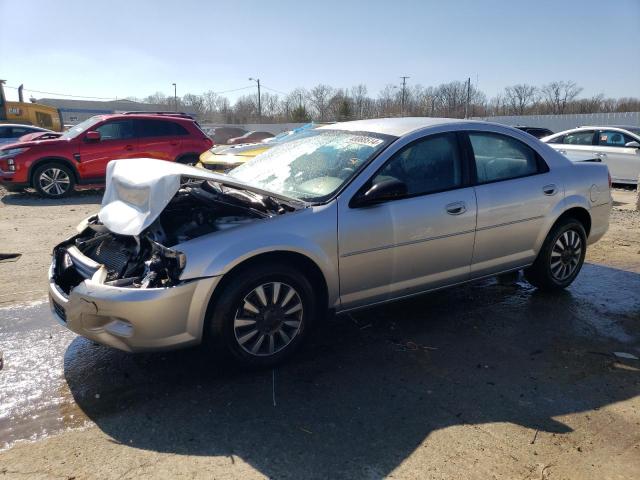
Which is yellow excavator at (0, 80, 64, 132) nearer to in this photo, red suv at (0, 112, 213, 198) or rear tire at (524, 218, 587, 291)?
red suv at (0, 112, 213, 198)

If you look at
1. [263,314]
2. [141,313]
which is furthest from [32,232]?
[263,314]

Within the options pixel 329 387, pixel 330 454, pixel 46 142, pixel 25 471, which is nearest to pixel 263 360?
pixel 329 387

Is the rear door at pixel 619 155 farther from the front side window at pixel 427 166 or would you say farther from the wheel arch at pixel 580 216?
the front side window at pixel 427 166

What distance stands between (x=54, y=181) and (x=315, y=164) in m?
8.75

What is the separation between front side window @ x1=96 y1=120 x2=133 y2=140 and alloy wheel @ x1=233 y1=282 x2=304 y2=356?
9303 millimetres

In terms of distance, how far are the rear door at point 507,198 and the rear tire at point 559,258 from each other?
204mm

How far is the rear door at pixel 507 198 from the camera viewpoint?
4395mm

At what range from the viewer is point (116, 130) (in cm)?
1145

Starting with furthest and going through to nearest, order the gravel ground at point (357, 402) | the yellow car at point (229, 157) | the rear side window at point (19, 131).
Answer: the rear side window at point (19, 131)
the yellow car at point (229, 157)
the gravel ground at point (357, 402)

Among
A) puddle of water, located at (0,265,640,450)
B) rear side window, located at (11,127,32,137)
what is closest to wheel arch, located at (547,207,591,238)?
puddle of water, located at (0,265,640,450)

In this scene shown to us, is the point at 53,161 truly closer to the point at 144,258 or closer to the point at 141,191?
the point at 141,191

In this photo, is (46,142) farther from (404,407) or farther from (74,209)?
(404,407)

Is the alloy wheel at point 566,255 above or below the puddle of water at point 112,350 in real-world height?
above

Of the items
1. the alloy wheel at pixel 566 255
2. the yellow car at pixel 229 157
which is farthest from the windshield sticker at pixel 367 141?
the yellow car at pixel 229 157
